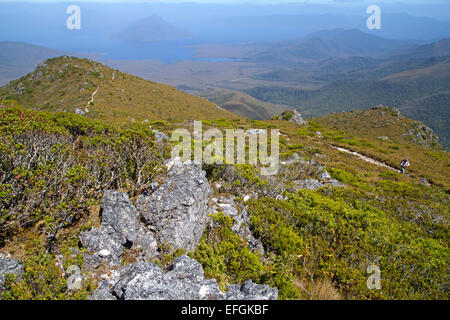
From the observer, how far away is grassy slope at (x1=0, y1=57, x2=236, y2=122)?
42.0 m

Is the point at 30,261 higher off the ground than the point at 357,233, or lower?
higher

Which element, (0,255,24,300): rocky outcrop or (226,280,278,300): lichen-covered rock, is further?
(226,280,278,300): lichen-covered rock

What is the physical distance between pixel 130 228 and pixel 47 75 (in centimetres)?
6898

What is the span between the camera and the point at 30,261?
12.5ft

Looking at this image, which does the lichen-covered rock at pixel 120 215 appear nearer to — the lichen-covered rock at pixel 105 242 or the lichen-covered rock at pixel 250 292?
the lichen-covered rock at pixel 105 242

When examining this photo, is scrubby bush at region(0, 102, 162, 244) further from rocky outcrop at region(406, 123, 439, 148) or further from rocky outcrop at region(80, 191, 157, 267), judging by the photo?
rocky outcrop at region(406, 123, 439, 148)

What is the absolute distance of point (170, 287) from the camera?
3961 millimetres

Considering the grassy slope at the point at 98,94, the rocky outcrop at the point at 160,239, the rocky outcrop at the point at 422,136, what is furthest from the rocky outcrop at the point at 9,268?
the rocky outcrop at the point at 422,136

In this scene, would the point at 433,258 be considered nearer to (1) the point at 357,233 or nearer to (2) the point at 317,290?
(1) the point at 357,233

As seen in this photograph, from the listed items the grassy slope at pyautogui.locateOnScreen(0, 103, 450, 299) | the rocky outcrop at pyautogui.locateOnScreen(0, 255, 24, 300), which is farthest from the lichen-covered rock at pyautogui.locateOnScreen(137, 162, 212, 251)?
the rocky outcrop at pyautogui.locateOnScreen(0, 255, 24, 300)

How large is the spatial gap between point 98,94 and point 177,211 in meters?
49.6

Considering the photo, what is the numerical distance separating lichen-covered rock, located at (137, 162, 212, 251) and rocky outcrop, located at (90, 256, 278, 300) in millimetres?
1047
